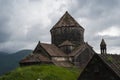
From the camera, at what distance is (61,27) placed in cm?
8919

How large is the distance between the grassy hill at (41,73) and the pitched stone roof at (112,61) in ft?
72.5

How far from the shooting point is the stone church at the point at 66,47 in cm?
8181

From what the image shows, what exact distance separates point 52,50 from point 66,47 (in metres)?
4.30

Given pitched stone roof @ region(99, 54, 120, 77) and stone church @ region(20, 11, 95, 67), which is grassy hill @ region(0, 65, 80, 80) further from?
pitched stone roof @ region(99, 54, 120, 77)

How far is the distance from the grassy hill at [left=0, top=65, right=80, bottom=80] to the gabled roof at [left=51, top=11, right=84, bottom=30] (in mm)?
15629

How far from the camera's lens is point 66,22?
Answer: 90688mm

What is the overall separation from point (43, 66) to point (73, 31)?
17.8 meters

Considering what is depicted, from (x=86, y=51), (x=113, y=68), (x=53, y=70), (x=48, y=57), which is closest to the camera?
(x=113, y=68)

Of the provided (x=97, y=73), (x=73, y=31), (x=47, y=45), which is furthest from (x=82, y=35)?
(x=97, y=73)

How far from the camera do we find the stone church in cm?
8181

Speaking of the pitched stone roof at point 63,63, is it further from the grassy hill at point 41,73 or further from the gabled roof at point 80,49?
the grassy hill at point 41,73

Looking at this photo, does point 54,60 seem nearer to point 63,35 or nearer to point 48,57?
point 48,57

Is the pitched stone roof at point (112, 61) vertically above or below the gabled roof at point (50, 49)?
below

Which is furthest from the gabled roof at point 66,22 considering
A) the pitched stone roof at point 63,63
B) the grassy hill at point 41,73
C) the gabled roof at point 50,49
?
the grassy hill at point 41,73
